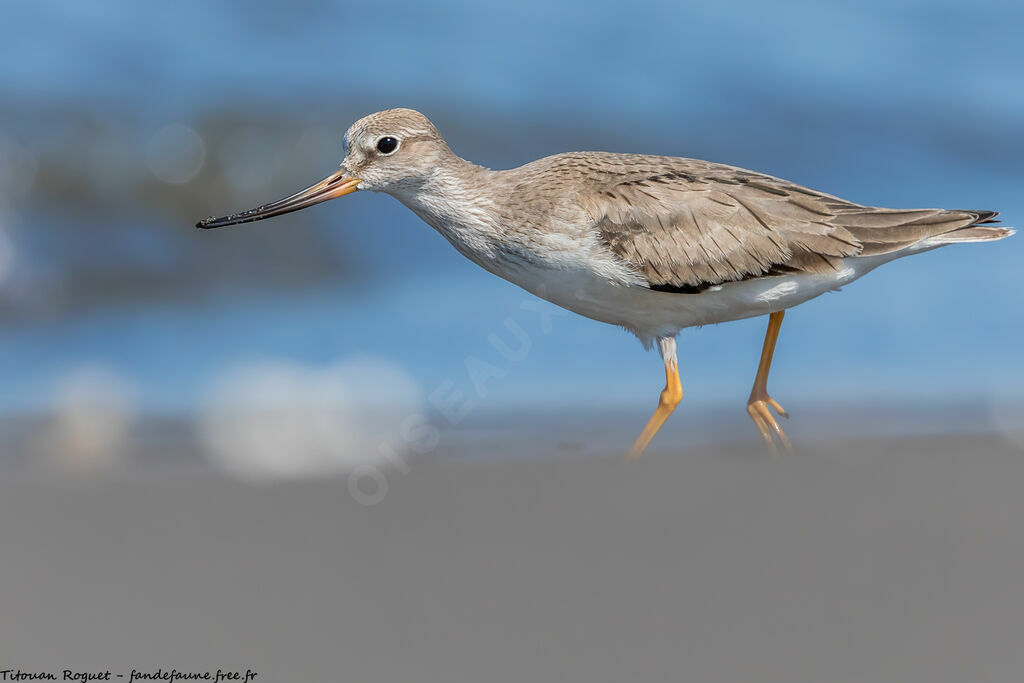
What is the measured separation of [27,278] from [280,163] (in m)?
3.99

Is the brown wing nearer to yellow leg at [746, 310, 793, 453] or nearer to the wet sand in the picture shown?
yellow leg at [746, 310, 793, 453]

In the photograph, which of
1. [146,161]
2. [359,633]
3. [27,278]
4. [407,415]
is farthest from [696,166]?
[146,161]

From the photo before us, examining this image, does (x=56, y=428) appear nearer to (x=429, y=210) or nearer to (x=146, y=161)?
(x=429, y=210)

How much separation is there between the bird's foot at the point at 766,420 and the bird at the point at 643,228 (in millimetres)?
42

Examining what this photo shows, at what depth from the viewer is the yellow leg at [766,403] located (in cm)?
817

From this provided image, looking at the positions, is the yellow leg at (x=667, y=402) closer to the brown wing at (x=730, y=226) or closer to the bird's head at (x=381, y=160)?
the brown wing at (x=730, y=226)

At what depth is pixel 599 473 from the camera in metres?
7.59

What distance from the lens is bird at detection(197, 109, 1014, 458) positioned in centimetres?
751

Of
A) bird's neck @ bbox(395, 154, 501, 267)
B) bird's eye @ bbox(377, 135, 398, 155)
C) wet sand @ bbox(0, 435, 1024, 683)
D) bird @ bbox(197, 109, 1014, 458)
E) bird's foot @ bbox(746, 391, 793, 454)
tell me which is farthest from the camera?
bird's foot @ bbox(746, 391, 793, 454)

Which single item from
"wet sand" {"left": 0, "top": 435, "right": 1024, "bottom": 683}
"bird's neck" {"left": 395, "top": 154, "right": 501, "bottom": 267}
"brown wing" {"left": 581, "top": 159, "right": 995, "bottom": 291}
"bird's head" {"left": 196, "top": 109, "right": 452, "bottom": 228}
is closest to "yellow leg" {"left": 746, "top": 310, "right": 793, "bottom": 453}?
"wet sand" {"left": 0, "top": 435, "right": 1024, "bottom": 683}

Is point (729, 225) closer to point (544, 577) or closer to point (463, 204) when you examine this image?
point (463, 204)

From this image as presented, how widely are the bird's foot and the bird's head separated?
2702 millimetres

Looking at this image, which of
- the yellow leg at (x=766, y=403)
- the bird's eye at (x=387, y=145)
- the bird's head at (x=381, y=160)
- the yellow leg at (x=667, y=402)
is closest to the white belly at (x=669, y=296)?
the yellow leg at (x=667, y=402)

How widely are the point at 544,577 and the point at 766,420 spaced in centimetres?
304
